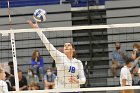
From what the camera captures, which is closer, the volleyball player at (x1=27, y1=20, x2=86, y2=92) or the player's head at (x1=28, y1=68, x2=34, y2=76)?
the volleyball player at (x1=27, y1=20, x2=86, y2=92)

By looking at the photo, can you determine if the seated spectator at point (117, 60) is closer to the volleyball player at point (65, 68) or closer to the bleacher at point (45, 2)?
the bleacher at point (45, 2)

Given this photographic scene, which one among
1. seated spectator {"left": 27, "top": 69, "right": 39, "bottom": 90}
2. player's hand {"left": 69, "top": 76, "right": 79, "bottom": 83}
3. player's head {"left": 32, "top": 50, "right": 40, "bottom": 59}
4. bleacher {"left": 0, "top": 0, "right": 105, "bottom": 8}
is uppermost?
bleacher {"left": 0, "top": 0, "right": 105, "bottom": 8}

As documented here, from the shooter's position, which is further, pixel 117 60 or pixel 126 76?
pixel 117 60

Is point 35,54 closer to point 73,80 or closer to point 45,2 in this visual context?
point 45,2

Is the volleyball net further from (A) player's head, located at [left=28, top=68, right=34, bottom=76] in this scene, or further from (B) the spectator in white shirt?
(B) the spectator in white shirt

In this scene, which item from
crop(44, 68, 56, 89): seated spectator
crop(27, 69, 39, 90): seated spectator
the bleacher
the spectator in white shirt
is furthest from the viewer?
the bleacher

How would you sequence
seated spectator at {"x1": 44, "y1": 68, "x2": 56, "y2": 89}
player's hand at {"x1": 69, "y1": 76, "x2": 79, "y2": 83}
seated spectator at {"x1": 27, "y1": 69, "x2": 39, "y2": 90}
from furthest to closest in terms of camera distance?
seated spectator at {"x1": 27, "y1": 69, "x2": 39, "y2": 90}
seated spectator at {"x1": 44, "y1": 68, "x2": 56, "y2": 89}
player's hand at {"x1": 69, "y1": 76, "x2": 79, "y2": 83}

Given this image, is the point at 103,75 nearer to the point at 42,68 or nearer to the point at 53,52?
the point at 42,68

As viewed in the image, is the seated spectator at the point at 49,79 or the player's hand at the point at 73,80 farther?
the seated spectator at the point at 49,79

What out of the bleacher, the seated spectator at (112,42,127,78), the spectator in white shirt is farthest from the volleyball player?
the bleacher

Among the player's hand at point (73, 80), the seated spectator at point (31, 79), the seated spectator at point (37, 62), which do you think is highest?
the player's hand at point (73, 80)

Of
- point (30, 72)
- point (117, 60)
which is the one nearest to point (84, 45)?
point (117, 60)

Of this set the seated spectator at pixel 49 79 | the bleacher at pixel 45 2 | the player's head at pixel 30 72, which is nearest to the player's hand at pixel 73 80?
the seated spectator at pixel 49 79

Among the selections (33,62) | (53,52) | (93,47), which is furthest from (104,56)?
(53,52)
